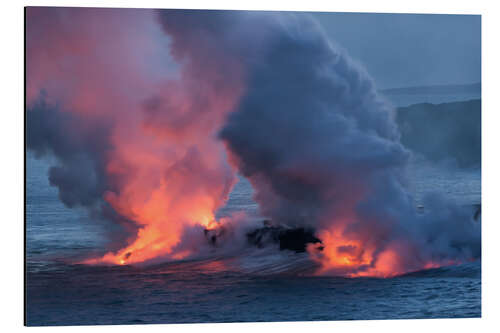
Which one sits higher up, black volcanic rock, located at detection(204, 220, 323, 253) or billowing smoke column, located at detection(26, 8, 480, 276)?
billowing smoke column, located at detection(26, 8, 480, 276)

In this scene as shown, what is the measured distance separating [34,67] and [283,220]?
279 cm

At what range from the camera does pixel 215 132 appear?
719 centimetres

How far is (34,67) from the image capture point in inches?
273

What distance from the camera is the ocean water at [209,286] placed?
693 cm

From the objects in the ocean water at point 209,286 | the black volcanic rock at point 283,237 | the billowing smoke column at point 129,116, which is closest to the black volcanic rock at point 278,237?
the black volcanic rock at point 283,237

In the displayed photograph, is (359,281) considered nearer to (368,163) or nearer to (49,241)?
(368,163)

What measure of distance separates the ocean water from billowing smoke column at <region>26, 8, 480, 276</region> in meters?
0.14

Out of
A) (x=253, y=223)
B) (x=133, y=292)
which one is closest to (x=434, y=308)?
(x=253, y=223)

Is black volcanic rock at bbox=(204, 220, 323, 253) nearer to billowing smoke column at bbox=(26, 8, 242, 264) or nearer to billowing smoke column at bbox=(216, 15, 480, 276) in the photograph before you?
billowing smoke column at bbox=(216, 15, 480, 276)

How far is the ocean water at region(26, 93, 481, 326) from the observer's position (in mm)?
6934

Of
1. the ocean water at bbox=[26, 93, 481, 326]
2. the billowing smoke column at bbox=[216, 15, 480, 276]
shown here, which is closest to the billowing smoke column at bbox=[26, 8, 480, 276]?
the billowing smoke column at bbox=[216, 15, 480, 276]

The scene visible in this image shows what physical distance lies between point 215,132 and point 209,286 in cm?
149

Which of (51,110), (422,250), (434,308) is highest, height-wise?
(51,110)

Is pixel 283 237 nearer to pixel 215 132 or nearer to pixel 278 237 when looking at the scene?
pixel 278 237
